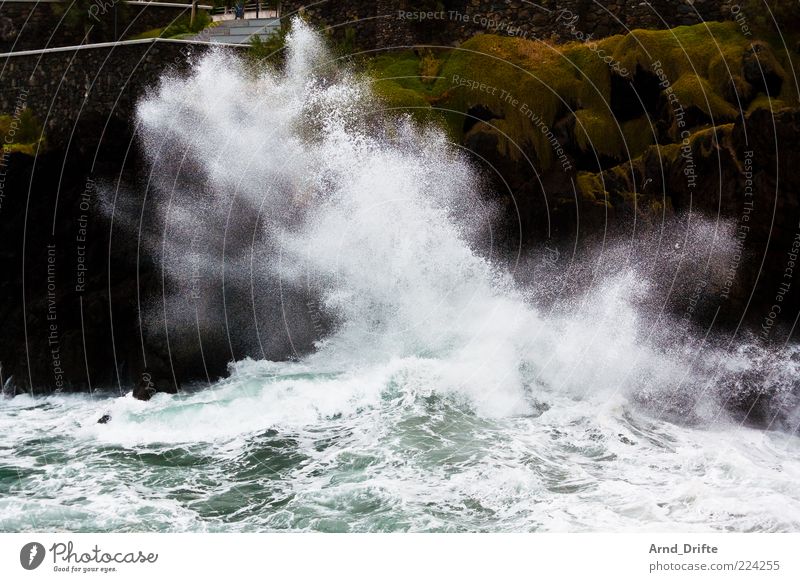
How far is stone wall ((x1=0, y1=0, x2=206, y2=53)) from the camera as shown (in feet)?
91.9

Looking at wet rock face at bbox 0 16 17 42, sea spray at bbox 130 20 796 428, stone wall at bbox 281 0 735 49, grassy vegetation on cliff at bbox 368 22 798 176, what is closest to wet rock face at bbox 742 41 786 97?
grassy vegetation on cliff at bbox 368 22 798 176

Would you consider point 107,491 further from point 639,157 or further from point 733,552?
point 639,157

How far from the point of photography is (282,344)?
71.1 feet

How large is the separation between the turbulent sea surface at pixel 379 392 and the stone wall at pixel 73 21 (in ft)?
19.8

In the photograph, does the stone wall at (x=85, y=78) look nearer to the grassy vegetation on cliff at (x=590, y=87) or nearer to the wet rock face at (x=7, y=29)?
the wet rock face at (x=7, y=29)

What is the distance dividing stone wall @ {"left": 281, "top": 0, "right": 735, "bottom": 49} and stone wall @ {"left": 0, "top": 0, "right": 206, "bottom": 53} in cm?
481

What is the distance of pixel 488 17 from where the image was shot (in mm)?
24609

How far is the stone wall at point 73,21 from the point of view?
28.0 metres

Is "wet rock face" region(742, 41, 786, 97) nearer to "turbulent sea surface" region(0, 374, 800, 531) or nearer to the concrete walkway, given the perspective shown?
"turbulent sea surface" region(0, 374, 800, 531)

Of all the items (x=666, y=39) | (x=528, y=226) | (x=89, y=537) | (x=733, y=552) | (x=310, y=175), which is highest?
(x=666, y=39)

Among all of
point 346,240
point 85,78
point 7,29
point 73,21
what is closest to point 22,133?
point 85,78

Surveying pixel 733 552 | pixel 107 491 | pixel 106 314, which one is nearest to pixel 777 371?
pixel 733 552

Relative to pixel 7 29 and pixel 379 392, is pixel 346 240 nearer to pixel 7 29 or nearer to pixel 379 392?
pixel 379 392

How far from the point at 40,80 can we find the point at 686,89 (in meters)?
15.5
